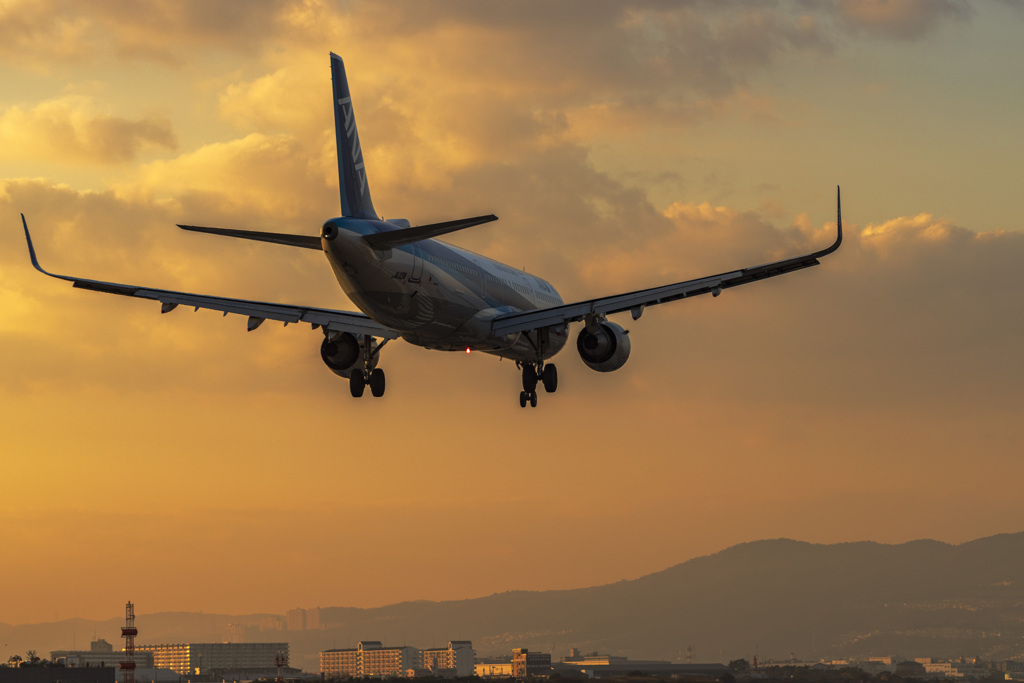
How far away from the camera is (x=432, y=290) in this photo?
48.2m

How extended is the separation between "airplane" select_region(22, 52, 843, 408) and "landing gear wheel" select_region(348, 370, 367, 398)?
0.04 m

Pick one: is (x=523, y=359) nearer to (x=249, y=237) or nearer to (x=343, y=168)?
(x=343, y=168)

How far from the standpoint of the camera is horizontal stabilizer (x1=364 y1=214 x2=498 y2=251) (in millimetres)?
40938

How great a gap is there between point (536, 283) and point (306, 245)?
18.2 m

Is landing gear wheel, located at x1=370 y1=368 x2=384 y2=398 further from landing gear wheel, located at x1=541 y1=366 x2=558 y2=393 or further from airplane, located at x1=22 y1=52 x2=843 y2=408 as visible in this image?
landing gear wheel, located at x1=541 y1=366 x2=558 y2=393

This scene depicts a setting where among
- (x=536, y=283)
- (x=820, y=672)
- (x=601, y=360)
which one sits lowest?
(x=820, y=672)

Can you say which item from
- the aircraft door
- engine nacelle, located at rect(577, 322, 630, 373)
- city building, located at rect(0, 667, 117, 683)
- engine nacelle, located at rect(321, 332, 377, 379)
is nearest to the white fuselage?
the aircraft door

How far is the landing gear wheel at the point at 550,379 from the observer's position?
5516 centimetres

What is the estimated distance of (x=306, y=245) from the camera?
45562 millimetres

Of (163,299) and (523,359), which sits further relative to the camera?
(523,359)

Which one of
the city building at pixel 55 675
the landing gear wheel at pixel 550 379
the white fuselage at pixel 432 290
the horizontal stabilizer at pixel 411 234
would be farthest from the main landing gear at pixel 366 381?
the city building at pixel 55 675

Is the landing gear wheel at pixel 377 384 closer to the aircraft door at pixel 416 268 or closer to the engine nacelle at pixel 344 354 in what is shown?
the engine nacelle at pixel 344 354

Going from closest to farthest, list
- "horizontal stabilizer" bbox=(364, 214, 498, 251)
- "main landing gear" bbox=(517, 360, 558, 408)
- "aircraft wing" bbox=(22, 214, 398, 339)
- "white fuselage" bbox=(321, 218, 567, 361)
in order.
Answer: "horizontal stabilizer" bbox=(364, 214, 498, 251), "white fuselage" bbox=(321, 218, 567, 361), "aircraft wing" bbox=(22, 214, 398, 339), "main landing gear" bbox=(517, 360, 558, 408)

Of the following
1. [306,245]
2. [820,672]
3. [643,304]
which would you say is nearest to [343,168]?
[306,245]
